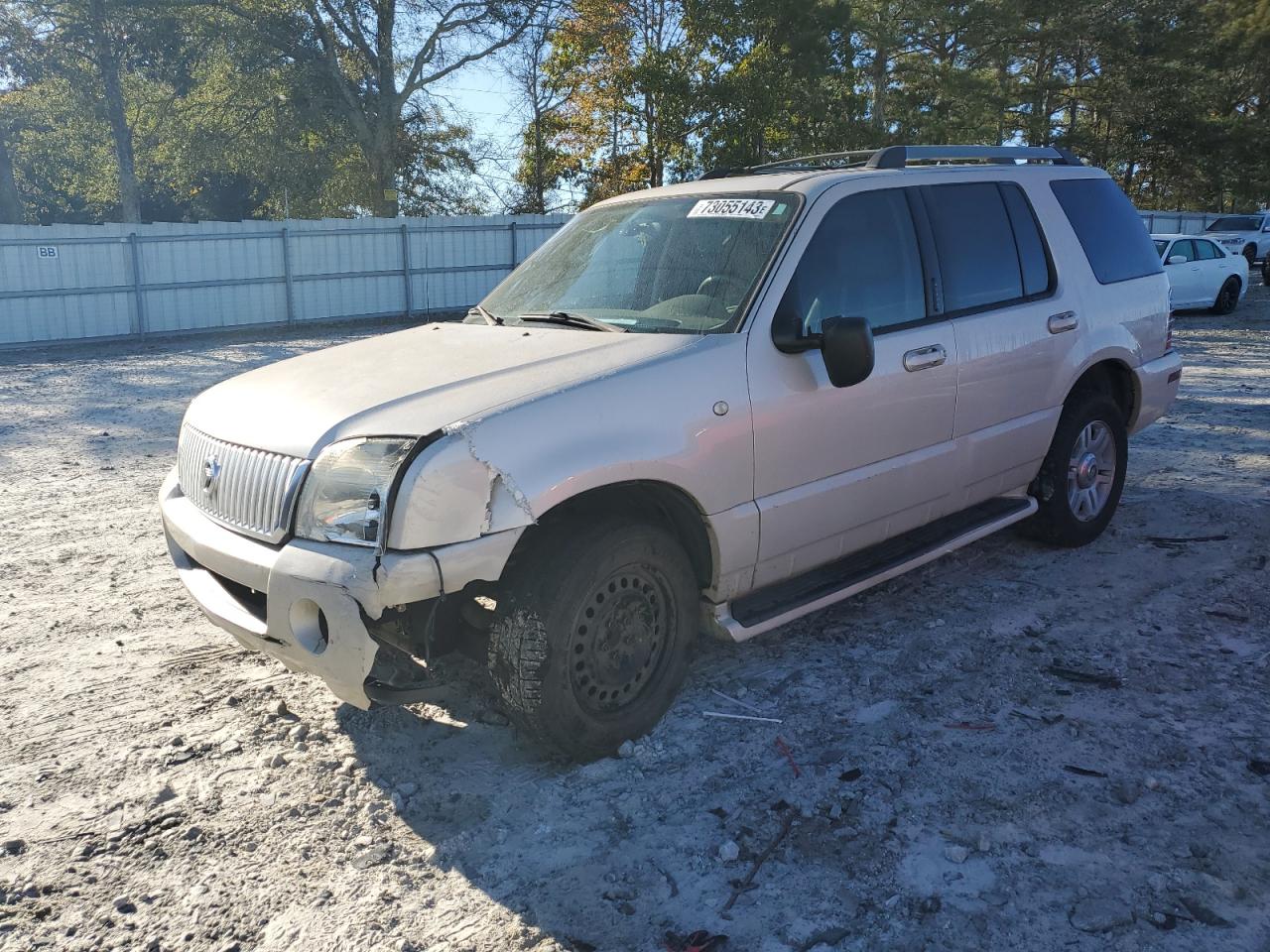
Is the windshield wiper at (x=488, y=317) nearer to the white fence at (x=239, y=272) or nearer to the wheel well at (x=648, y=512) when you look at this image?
the wheel well at (x=648, y=512)

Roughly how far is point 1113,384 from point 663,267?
3.11 m

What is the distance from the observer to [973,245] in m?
4.98

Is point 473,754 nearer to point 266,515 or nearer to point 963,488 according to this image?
point 266,515

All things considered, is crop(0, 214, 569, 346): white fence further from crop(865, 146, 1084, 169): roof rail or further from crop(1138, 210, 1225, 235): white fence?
A: crop(1138, 210, 1225, 235): white fence

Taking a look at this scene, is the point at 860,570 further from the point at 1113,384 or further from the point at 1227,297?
the point at 1227,297

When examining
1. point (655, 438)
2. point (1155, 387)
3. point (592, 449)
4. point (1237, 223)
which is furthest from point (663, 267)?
point (1237, 223)

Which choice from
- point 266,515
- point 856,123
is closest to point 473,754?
point 266,515

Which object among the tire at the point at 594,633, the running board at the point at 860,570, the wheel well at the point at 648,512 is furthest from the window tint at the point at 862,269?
the tire at the point at 594,633

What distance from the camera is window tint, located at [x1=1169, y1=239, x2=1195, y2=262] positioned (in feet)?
63.1

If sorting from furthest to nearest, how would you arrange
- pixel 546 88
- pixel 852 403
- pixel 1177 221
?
pixel 1177 221
pixel 546 88
pixel 852 403

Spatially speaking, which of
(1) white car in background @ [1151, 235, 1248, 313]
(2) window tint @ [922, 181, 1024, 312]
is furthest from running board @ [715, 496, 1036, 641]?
(1) white car in background @ [1151, 235, 1248, 313]

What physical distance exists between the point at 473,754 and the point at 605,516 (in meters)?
1.00

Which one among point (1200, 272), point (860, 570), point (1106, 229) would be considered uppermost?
point (1200, 272)

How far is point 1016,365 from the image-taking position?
507 centimetres
